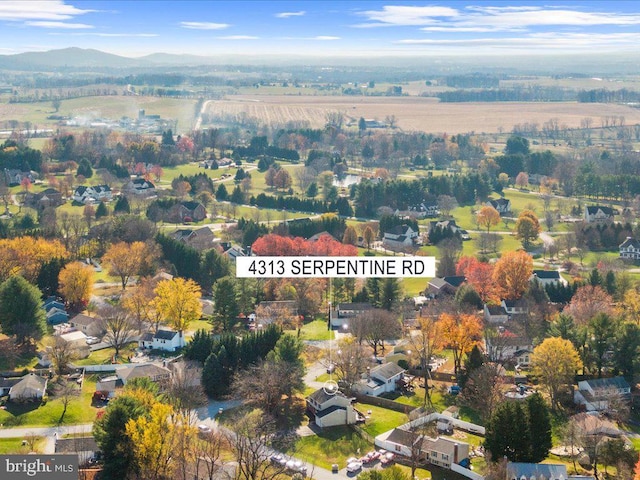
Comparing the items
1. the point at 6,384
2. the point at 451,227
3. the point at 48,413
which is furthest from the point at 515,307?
the point at 6,384

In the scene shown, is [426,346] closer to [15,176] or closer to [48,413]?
[48,413]

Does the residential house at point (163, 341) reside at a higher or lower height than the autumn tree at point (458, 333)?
lower

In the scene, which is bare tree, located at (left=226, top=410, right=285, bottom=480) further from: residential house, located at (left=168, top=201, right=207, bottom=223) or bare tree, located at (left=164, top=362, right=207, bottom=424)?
residential house, located at (left=168, top=201, right=207, bottom=223)

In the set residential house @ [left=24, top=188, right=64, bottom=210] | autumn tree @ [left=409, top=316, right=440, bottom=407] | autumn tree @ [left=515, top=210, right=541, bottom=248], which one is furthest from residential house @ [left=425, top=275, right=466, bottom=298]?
residential house @ [left=24, top=188, right=64, bottom=210]

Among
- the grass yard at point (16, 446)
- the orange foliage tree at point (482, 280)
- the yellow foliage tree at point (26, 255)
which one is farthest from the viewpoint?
the orange foliage tree at point (482, 280)

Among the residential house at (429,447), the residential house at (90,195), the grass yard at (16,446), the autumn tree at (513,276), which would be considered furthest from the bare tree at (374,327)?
the residential house at (90,195)

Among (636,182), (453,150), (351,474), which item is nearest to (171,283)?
(351,474)

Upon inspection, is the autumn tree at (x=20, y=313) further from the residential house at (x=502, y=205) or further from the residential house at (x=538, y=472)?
the residential house at (x=502, y=205)

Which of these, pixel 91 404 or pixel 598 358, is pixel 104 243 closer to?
pixel 91 404
